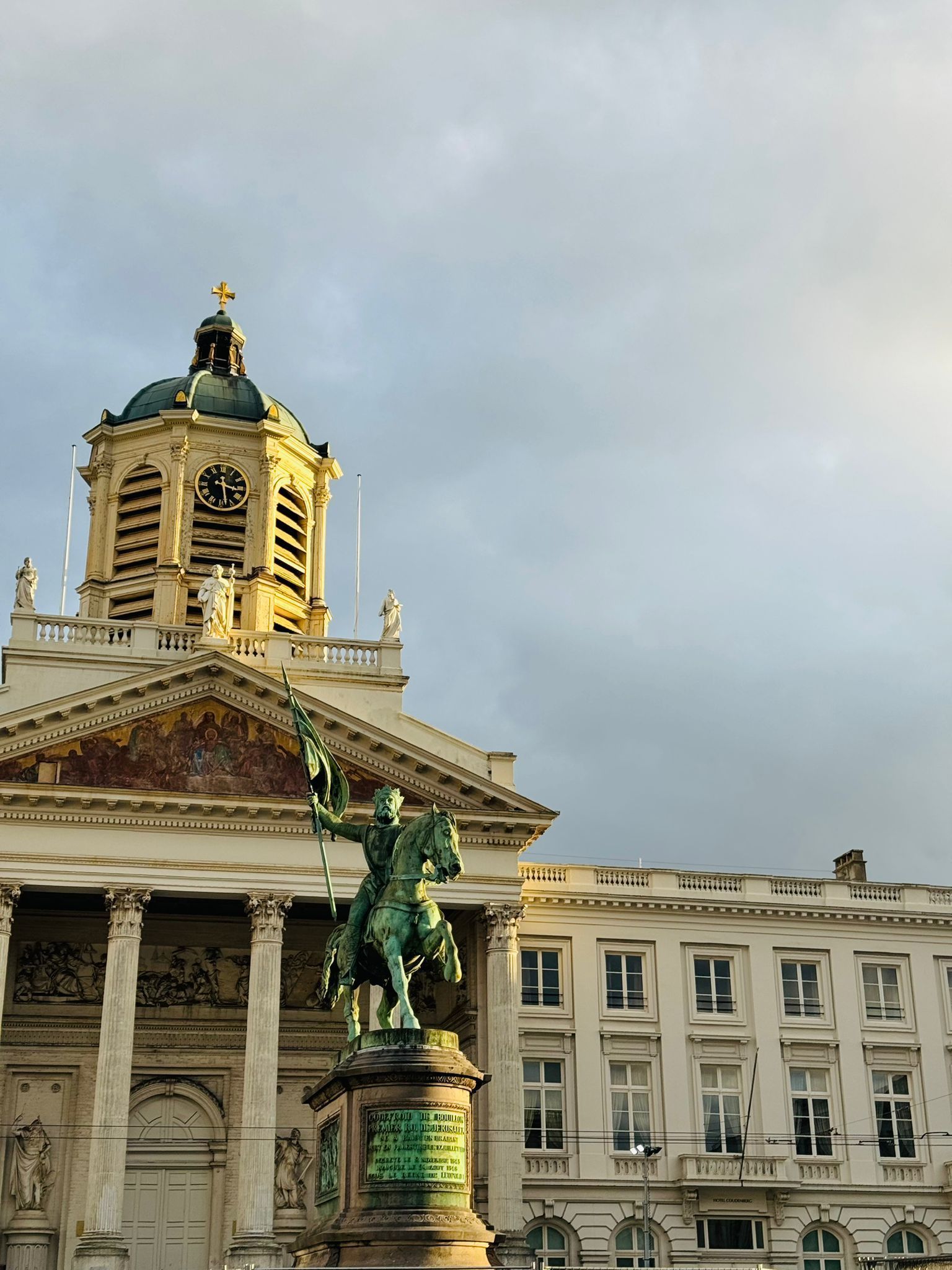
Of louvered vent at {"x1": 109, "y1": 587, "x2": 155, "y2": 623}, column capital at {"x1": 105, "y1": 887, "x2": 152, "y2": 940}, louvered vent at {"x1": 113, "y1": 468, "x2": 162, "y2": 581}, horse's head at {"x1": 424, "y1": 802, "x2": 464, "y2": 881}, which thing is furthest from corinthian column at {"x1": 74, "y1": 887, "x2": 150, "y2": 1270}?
horse's head at {"x1": 424, "y1": 802, "x2": 464, "y2": 881}

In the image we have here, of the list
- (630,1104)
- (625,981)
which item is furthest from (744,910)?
(630,1104)

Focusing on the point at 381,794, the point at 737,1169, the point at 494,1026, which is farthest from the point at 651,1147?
the point at 381,794

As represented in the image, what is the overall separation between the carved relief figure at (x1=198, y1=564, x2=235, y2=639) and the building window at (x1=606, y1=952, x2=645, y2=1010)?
15.3m

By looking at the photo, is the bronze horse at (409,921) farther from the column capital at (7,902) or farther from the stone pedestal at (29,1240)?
the stone pedestal at (29,1240)

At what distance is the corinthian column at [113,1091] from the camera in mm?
40125

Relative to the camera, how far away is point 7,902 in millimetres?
42969

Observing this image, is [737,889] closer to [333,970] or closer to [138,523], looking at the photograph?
[138,523]

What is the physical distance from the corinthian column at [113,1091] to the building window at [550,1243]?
1205cm

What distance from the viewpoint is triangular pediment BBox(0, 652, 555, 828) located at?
44.1 m

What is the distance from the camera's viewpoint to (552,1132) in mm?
48562

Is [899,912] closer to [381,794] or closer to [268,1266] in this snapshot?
[268,1266]

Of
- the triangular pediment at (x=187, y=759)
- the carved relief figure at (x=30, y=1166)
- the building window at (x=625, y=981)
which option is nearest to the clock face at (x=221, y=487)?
the triangular pediment at (x=187, y=759)

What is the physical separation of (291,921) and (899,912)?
19.2 m

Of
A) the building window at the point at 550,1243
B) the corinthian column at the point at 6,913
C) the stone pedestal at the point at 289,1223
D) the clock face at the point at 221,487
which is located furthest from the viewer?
the clock face at the point at 221,487
